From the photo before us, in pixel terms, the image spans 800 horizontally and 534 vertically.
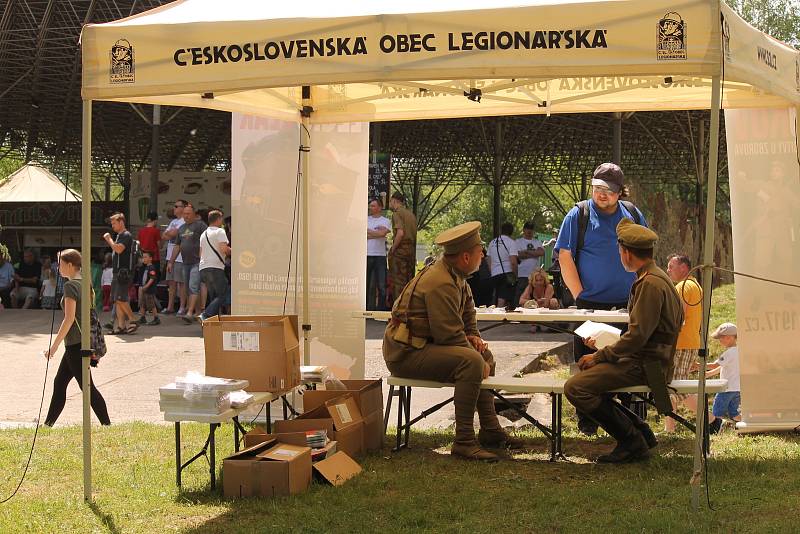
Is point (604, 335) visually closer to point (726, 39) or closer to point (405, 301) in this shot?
point (405, 301)

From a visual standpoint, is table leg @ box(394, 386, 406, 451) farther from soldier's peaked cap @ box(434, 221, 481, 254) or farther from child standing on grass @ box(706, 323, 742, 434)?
child standing on grass @ box(706, 323, 742, 434)

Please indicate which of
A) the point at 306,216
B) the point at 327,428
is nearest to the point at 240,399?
the point at 327,428

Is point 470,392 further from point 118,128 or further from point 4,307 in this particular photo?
point 118,128

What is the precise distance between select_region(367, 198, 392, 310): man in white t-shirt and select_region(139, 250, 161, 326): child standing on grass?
11.8 feet

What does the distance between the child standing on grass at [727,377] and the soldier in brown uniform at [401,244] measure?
7.32m

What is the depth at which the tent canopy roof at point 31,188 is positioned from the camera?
2627cm

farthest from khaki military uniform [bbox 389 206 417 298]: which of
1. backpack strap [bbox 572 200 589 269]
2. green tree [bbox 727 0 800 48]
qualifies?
green tree [bbox 727 0 800 48]

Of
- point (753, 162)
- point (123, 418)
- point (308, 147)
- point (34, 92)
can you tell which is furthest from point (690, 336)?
point (34, 92)

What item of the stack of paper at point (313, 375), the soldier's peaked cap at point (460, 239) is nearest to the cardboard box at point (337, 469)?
the stack of paper at point (313, 375)

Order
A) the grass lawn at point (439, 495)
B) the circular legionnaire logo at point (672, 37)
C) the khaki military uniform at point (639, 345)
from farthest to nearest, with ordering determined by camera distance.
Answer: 1. the khaki military uniform at point (639, 345)
2. the grass lawn at point (439, 495)
3. the circular legionnaire logo at point (672, 37)

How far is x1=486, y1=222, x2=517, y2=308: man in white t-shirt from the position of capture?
1677 centimetres

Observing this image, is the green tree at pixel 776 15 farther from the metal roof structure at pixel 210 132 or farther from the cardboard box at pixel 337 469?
the cardboard box at pixel 337 469

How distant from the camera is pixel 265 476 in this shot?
19.6 feet

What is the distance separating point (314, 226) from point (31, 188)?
20.3 m
